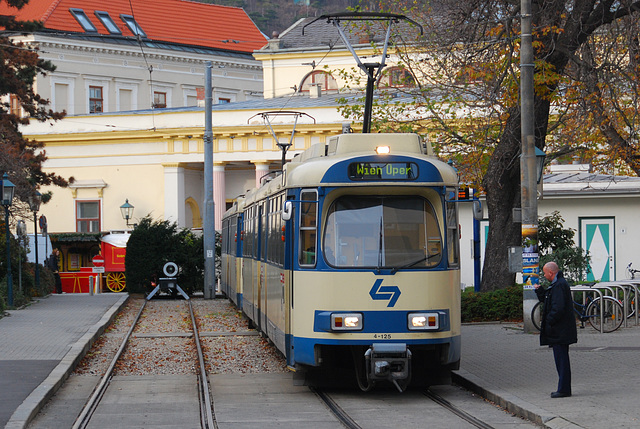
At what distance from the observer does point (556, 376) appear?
14734mm

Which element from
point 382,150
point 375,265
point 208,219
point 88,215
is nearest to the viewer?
point 375,265

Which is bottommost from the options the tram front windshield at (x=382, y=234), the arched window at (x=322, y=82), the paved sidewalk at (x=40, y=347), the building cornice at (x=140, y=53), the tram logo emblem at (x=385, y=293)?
the paved sidewalk at (x=40, y=347)

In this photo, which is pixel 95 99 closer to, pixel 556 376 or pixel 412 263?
pixel 556 376

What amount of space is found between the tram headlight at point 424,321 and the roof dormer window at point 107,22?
65.2 metres

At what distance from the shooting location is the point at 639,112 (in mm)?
23812

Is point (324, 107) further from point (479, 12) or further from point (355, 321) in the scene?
point (355, 321)

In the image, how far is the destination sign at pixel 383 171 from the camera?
547 inches

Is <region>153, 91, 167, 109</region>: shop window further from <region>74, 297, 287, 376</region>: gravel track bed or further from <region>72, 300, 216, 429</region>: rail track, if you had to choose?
<region>72, 300, 216, 429</region>: rail track

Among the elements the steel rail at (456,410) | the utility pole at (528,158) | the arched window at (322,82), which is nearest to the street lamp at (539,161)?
the utility pole at (528,158)

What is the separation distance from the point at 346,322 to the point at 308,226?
132 centimetres

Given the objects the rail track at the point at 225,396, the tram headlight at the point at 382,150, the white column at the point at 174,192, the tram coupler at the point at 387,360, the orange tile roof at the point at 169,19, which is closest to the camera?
the rail track at the point at 225,396

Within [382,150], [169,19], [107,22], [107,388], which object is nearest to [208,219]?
[107,388]

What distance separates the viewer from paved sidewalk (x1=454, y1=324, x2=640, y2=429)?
462 inches

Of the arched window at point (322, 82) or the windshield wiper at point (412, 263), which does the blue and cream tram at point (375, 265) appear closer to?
the windshield wiper at point (412, 263)
